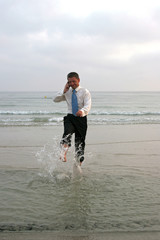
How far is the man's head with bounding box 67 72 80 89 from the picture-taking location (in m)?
4.37

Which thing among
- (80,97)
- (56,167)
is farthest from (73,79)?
(56,167)

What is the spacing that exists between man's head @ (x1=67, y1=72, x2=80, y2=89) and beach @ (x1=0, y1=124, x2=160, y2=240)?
5.60 ft

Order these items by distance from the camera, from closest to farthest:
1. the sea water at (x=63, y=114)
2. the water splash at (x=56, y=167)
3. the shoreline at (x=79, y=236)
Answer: the shoreline at (x=79, y=236)
the water splash at (x=56, y=167)
the sea water at (x=63, y=114)

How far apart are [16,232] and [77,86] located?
2.70 metres

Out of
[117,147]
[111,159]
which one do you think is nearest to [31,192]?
[111,159]

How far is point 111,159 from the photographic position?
595 centimetres

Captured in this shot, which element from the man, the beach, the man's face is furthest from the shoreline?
the man's face

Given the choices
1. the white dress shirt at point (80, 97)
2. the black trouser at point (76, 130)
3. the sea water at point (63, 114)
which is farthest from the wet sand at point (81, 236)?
the sea water at point (63, 114)

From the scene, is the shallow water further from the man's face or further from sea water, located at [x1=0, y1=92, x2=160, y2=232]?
the man's face

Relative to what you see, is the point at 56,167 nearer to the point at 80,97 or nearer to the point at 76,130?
the point at 76,130

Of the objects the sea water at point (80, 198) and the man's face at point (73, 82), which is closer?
the sea water at point (80, 198)

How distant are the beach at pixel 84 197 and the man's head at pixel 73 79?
67.2 inches

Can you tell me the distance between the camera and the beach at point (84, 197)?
8.58 ft

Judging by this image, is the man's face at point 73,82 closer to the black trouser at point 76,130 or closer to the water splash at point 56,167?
the black trouser at point 76,130
